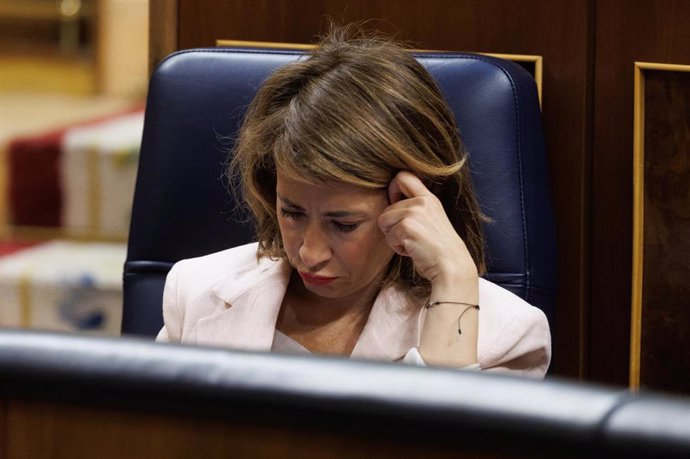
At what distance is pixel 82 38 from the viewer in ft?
8.18

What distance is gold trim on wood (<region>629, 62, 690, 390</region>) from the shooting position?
5.76 ft

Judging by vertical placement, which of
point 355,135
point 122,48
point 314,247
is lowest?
point 314,247

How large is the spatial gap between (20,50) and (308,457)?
2.19 metres

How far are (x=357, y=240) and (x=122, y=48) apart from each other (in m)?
1.22

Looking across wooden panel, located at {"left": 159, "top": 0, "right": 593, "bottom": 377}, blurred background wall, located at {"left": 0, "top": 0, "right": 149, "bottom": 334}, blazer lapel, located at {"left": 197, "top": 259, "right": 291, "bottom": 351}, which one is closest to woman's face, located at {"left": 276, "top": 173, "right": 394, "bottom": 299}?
blazer lapel, located at {"left": 197, "top": 259, "right": 291, "bottom": 351}

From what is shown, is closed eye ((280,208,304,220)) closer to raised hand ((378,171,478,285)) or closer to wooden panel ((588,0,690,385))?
raised hand ((378,171,478,285))

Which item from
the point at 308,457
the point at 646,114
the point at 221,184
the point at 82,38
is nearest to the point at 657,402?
the point at 308,457

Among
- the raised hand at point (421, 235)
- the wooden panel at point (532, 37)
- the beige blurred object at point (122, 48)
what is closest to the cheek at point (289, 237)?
the raised hand at point (421, 235)

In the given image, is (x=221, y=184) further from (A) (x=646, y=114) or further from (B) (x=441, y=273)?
(A) (x=646, y=114)

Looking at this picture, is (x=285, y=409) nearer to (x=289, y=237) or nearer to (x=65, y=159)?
(x=289, y=237)

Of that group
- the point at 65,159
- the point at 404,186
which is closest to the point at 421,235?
the point at 404,186

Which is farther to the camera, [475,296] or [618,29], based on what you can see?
[618,29]

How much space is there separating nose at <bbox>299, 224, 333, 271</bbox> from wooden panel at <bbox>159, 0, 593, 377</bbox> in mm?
586

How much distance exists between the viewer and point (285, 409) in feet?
1.73
